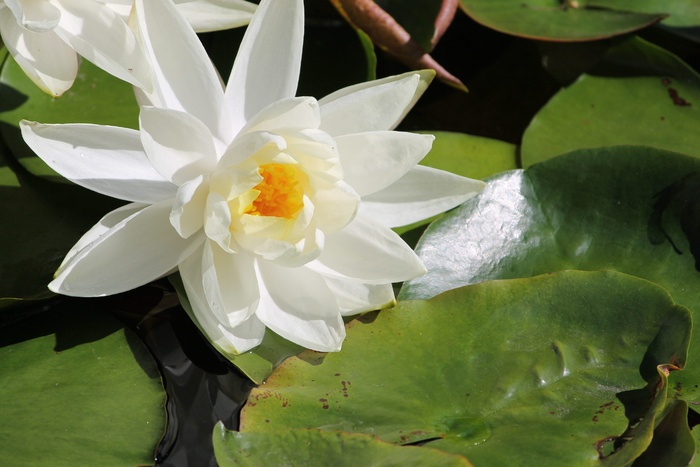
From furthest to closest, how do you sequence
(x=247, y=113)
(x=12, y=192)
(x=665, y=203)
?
(x=665, y=203) → (x=12, y=192) → (x=247, y=113)

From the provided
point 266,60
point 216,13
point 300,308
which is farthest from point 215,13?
point 300,308

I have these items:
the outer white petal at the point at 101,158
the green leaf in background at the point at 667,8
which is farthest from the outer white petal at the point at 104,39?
the green leaf in background at the point at 667,8

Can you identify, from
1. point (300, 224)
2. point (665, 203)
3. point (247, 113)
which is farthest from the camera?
point (665, 203)

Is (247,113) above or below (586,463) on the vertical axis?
above

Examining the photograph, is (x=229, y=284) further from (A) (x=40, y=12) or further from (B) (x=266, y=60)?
(A) (x=40, y=12)

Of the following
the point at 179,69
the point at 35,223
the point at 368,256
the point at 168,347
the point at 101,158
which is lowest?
the point at 168,347

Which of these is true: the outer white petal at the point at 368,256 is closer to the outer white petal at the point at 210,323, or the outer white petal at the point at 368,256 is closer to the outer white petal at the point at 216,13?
the outer white petal at the point at 210,323

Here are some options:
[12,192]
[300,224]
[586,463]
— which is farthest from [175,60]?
[586,463]

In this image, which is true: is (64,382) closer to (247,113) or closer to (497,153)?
(247,113)
